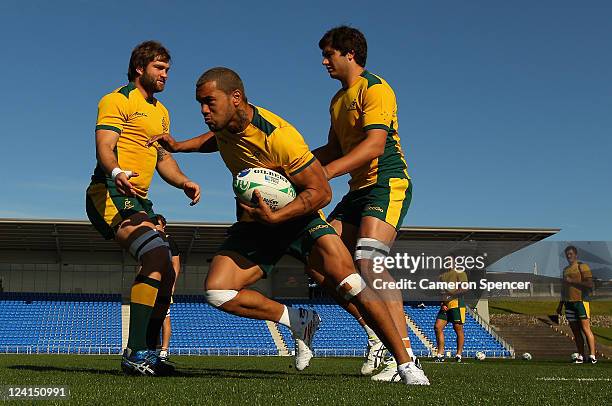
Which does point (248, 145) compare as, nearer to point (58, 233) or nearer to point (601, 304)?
point (58, 233)

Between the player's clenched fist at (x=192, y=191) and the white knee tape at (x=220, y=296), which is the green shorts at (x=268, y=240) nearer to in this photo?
the white knee tape at (x=220, y=296)

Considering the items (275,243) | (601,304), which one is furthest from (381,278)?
(601,304)

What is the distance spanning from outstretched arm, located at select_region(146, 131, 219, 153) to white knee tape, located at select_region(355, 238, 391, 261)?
4.82ft

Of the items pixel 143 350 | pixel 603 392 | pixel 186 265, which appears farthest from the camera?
pixel 186 265

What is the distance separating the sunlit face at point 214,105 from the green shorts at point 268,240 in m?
0.86

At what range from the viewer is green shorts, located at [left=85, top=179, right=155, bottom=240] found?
20.6 ft

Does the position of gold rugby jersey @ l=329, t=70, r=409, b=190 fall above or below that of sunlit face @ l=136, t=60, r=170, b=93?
below

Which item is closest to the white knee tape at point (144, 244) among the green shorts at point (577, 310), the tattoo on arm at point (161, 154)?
the tattoo on arm at point (161, 154)

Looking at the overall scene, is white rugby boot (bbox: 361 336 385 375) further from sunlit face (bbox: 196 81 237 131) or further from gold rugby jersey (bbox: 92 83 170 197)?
sunlit face (bbox: 196 81 237 131)

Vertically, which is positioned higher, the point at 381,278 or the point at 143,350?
the point at 381,278

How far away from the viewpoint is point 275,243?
5.57 meters

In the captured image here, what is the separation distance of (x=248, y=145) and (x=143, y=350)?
6.39 feet

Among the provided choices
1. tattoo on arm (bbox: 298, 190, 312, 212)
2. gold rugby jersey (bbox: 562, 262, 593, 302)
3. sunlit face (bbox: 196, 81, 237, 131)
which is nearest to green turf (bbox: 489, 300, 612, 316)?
gold rugby jersey (bbox: 562, 262, 593, 302)

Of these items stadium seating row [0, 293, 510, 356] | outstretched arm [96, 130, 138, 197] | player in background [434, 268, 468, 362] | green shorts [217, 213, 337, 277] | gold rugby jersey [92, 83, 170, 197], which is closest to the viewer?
green shorts [217, 213, 337, 277]
